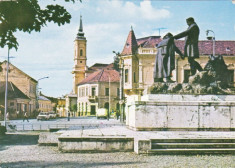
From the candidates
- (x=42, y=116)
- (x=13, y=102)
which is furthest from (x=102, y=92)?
(x=42, y=116)

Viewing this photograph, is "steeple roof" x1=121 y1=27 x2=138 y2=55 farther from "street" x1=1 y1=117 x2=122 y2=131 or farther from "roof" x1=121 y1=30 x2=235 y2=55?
"street" x1=1 y1=117 x2=122 y2=131

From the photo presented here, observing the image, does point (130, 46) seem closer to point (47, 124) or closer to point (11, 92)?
point (11, 92)

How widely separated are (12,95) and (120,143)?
54.5 metres

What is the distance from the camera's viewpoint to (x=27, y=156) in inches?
399

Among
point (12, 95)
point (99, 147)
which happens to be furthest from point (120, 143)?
point (12, 95)

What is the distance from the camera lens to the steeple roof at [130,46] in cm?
6022

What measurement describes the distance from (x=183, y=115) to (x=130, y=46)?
48912 mm

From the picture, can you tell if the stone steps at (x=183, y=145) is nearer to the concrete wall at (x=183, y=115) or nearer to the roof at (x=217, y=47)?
the concrete wall at (x=183, y=115)

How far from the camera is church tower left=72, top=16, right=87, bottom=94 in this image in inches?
4016

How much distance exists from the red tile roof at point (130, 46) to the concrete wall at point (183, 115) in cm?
4719

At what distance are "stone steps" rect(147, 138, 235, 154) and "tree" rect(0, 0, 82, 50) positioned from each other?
13.4 feet

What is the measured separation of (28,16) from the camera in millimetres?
9234

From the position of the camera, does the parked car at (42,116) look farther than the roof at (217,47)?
No

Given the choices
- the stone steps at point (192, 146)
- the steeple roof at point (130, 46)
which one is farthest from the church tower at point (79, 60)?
the stone steps at point (192, 146)
